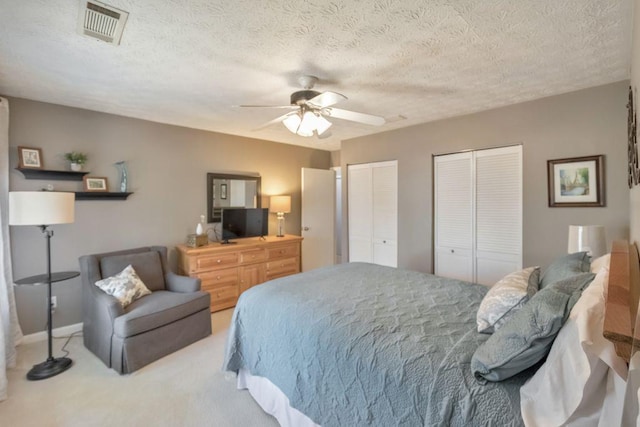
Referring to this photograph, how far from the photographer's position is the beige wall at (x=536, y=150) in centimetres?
262

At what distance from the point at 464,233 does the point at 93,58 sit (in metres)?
3.88

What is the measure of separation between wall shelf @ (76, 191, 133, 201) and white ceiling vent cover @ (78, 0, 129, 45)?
6.52ft

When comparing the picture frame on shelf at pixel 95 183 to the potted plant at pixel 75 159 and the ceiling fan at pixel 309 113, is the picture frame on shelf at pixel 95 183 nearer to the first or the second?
the potted plant at pixel 75 159

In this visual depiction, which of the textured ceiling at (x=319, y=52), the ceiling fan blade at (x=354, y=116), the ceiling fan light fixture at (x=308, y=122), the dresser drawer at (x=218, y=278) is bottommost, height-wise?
the dresser drawer at (x=218, y=278)

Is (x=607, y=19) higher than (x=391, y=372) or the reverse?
higher

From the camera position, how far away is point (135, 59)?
212 centimetres

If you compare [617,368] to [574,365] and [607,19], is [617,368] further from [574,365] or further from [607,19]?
[607,19]

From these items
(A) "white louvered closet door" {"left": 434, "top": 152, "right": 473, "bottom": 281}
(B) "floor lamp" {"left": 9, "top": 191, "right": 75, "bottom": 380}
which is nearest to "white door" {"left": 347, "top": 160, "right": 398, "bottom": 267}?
(A) "white louvered closet door" {"left": 434, "top": 152, "right": 473, "bottom": 281}

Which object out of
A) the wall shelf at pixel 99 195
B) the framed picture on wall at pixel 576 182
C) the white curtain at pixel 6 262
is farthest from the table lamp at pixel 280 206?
the framed picture on wall at pixel 576 182

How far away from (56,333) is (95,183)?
1601mm

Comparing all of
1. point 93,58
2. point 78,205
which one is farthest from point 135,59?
point 78,205

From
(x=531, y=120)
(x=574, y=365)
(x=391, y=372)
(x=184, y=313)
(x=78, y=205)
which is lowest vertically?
(x=184, y=313)

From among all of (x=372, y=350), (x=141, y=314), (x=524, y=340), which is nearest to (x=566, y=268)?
(x=524, y=340)

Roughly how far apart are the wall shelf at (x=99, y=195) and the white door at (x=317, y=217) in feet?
8.47
